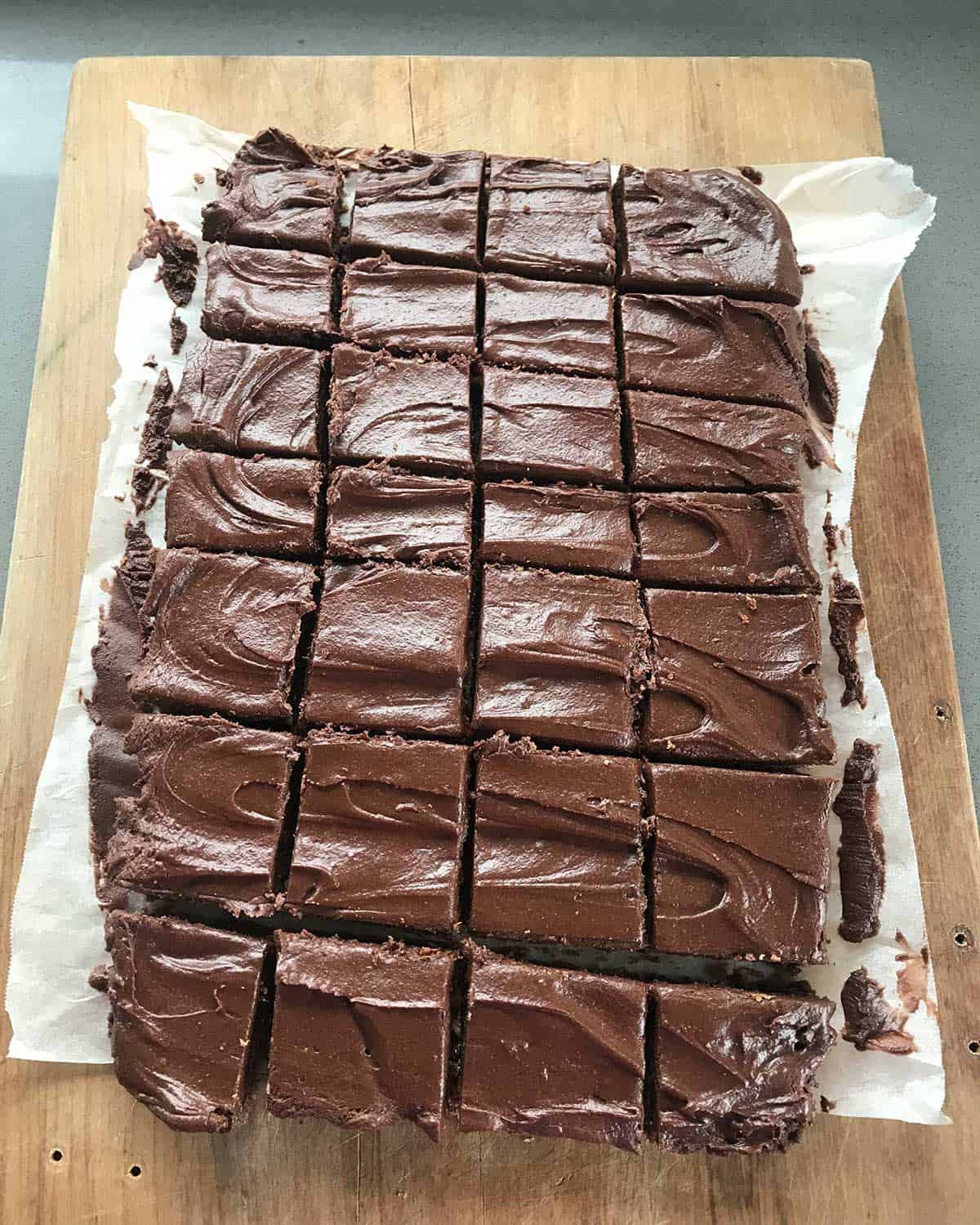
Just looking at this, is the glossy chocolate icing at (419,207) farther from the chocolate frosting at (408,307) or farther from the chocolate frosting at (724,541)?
the chocolate frosting at (724,541)

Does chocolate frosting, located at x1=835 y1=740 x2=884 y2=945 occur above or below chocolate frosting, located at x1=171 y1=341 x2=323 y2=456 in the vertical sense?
below

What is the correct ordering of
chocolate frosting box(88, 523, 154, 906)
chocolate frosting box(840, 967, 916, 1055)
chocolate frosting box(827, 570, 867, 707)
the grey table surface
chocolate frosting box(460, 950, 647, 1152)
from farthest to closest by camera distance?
the grey table surface < chocolate frosting box(827, 570, 867, 707) < chocolate frosting box(88, 523, 154, 906) < chocolate frosting box(840, 967, 916, 1055) < chocolate frosting box(460, 950, 647, 1152)

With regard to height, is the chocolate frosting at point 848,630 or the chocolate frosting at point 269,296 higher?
the chocolate frosting at point 269,296

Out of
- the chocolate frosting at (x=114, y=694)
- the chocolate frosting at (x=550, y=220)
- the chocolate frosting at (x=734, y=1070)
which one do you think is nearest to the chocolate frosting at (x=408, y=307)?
the chocolate frosting at (x=550, y=220)

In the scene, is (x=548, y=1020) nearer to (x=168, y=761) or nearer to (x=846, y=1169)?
(x=846, y=1169)

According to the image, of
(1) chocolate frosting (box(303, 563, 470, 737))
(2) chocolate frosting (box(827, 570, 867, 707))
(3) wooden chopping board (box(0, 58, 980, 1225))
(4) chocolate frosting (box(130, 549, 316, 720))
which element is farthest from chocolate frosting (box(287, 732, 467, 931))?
(2) chocolate frosting (box(827, 570, 867, 707))

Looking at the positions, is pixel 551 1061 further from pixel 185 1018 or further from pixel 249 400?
pixel 249 400

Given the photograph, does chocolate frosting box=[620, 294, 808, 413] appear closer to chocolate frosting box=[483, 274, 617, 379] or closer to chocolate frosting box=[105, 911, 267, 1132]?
chocolate frosting box=[483, 274, 617, 379]

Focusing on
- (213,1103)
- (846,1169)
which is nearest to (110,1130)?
(213,1103)
